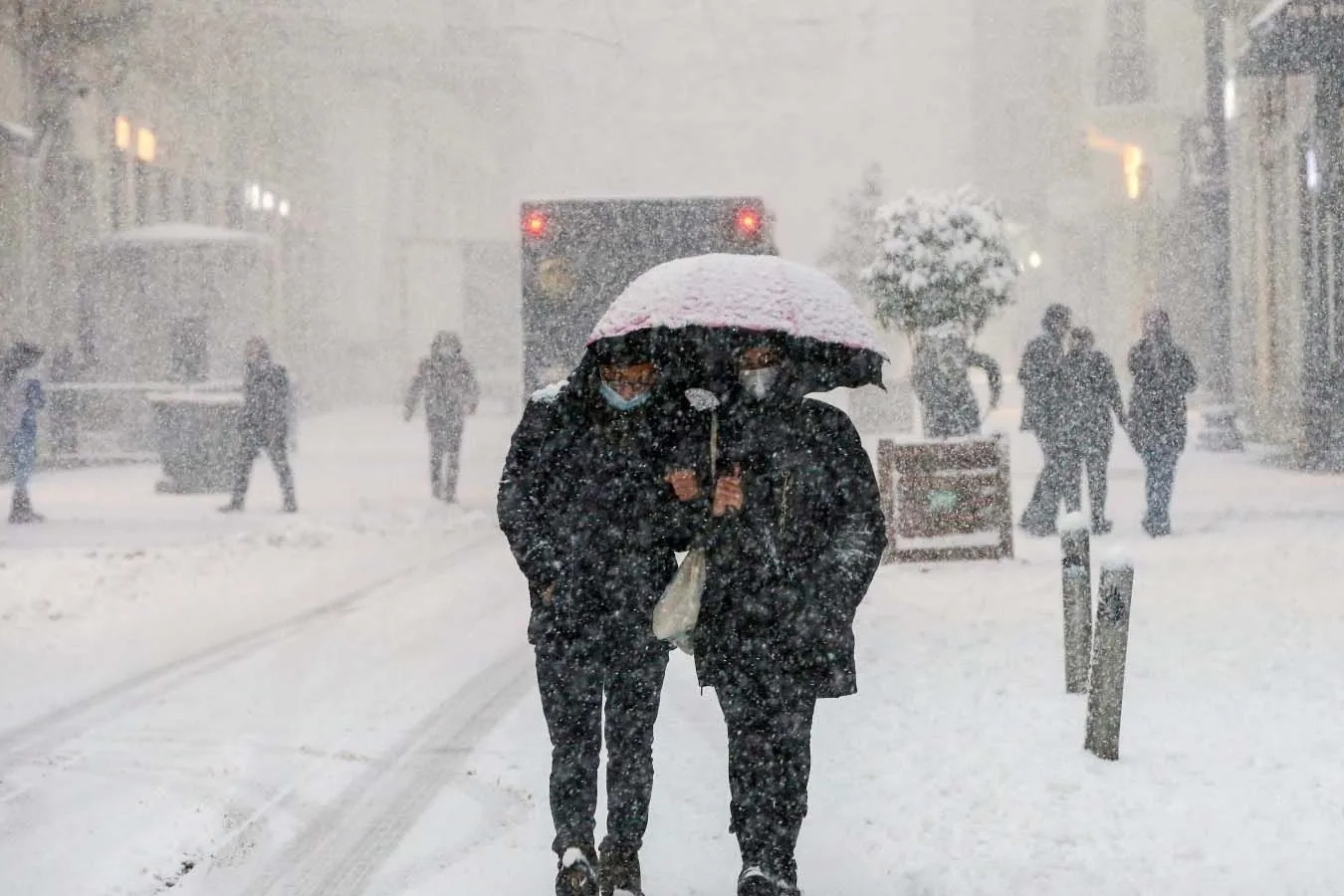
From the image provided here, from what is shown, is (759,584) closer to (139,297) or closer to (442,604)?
(442,604)

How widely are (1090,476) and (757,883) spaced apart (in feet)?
32.8

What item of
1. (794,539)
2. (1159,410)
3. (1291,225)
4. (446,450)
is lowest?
(446,450)

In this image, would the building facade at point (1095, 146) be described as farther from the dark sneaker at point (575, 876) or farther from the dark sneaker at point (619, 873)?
the dark sneaker at point (575, 876)

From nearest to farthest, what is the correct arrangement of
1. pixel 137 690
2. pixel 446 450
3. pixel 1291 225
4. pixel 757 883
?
pixel 757 883, pixel 137 690, pixel 446 450, pixel 1291 225

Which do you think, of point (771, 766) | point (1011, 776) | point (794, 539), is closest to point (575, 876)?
point (771, 766)

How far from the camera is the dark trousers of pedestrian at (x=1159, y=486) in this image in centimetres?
1387

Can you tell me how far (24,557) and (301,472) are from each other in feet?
34.5

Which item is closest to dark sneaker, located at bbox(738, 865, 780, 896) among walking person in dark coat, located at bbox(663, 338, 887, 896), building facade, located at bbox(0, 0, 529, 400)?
walking person in dark coat, located at bbox(663, 338, 887, 896)

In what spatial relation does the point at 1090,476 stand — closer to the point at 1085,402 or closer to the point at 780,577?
the point at 1085,402

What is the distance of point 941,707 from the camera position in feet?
24.9

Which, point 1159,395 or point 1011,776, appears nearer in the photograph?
point 1011,776

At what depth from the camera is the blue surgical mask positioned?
4750 mm

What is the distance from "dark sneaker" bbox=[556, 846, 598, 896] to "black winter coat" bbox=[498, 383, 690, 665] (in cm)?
55

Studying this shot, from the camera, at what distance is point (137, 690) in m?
8.58
